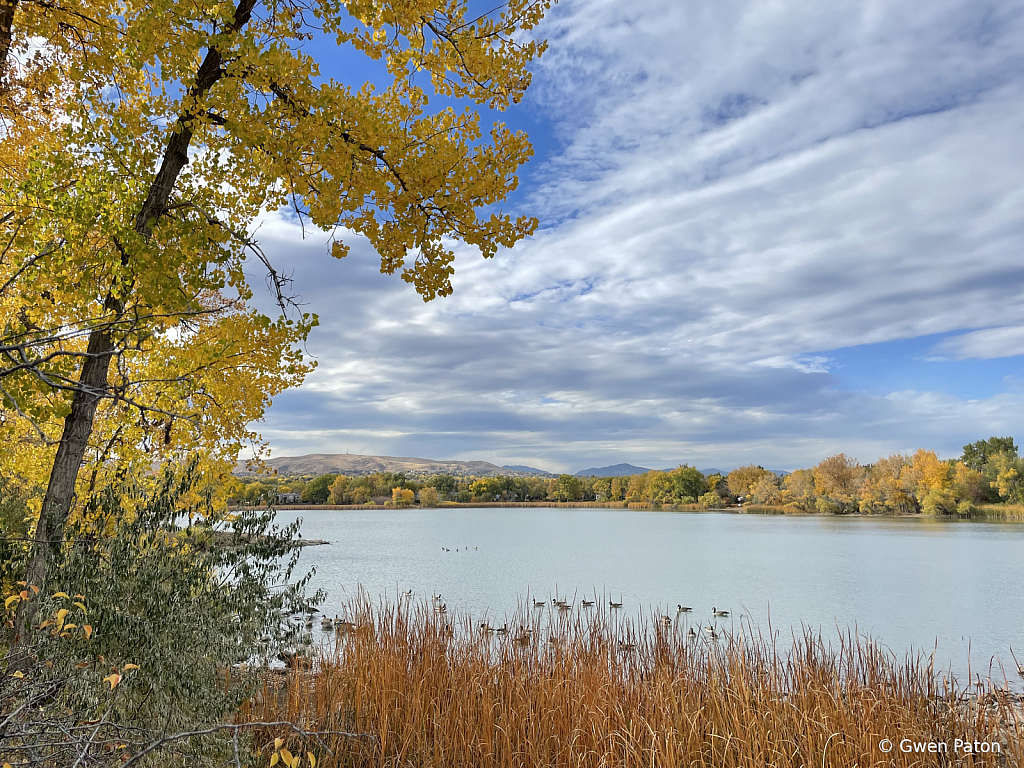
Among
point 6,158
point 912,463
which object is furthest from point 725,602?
point 912,463

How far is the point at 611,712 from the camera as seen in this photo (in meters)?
4.27

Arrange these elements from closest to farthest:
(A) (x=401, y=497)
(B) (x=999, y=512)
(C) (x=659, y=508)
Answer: (B) (x=999, y=512), (A) (x=401, y=497), (C) (x=659, y=508)

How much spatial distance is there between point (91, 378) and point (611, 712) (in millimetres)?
4870

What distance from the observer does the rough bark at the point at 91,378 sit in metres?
4.58

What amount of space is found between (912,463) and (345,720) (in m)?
71.4

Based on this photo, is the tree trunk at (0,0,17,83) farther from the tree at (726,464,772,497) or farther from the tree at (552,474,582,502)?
the tree at (552,474,582,502)

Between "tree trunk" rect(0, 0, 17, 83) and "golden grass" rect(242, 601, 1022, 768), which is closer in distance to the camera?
"golden grass" rect(242, 601, 1022, 768)

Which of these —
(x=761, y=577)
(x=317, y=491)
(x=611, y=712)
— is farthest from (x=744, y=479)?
(x=611, y=712)

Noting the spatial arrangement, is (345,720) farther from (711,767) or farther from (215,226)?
(215,226)

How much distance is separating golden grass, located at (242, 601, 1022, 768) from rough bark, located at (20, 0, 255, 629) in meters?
2.15

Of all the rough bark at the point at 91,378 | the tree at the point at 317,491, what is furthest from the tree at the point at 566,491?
the rough bark at the point at 91,378

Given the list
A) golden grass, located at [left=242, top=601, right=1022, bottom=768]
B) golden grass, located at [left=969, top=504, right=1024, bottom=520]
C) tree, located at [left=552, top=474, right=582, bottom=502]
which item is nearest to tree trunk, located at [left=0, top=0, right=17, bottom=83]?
golden grass, located at [left=242, top=601, right=1022, bottom=768]

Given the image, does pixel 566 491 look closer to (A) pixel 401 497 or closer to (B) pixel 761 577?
(A) pixel 401 497

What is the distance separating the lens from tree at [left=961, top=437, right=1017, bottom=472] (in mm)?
64812
